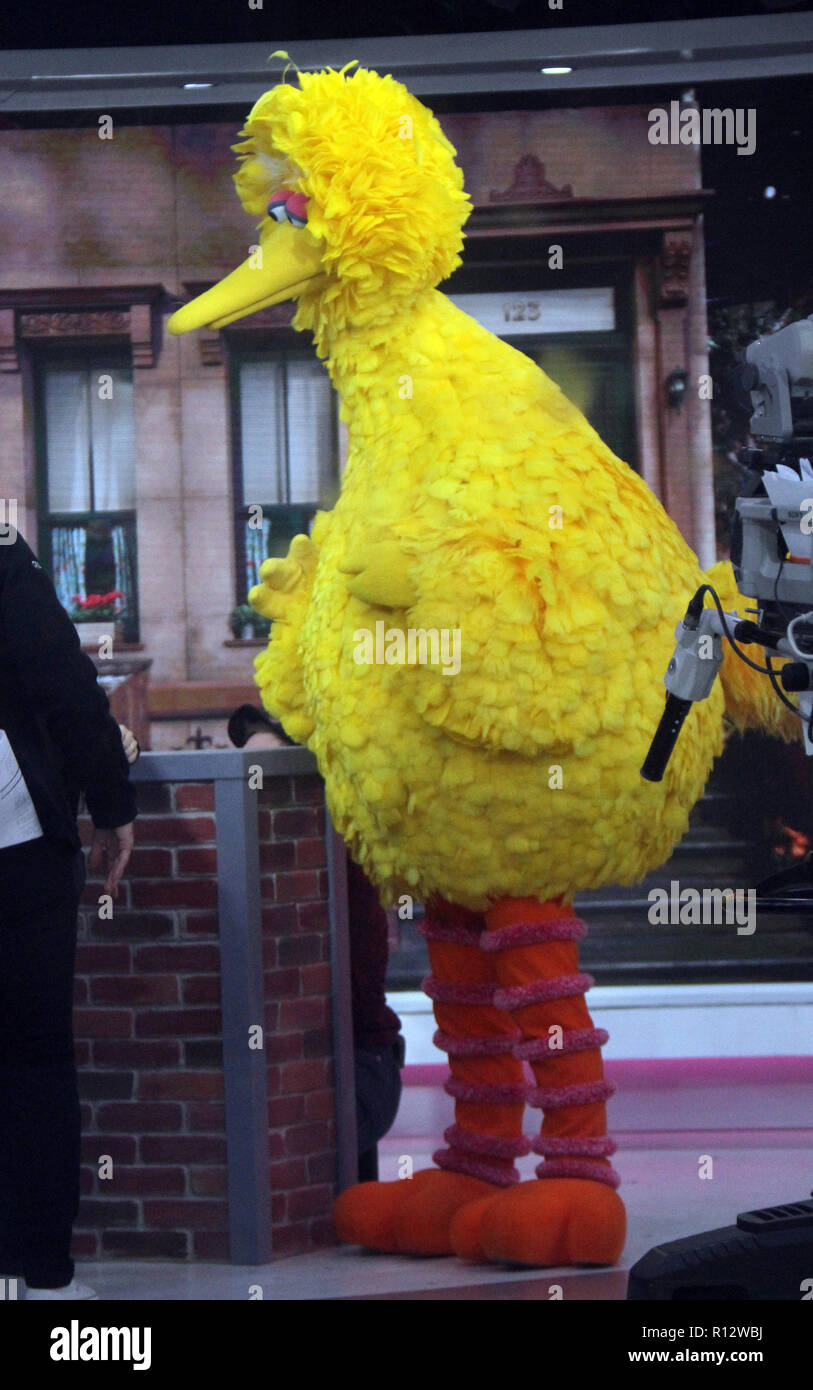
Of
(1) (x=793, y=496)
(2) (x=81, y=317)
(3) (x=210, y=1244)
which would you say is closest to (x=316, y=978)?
(3) (x=210, y=1244)

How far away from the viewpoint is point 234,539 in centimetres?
446

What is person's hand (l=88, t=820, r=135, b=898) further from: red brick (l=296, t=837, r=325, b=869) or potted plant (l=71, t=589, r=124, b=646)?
potted plant (l=71, t=589, r=124, b=646)

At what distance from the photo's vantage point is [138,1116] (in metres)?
2.87

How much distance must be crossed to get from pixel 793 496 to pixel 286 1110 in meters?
1.43

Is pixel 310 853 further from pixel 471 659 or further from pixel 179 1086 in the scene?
pixel 471 659

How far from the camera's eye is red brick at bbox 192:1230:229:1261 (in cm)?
282

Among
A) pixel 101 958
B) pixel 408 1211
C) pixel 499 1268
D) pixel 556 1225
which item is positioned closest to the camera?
pixel 556 1225

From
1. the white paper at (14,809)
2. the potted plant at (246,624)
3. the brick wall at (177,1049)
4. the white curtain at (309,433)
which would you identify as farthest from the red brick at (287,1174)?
the white curtain at (309,433)

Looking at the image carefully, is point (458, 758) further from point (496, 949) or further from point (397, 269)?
point (397, 269)

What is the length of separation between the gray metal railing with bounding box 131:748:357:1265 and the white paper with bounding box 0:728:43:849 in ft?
1.32

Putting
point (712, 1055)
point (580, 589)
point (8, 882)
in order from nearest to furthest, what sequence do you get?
point (8, 882)
point (580, 589)
point (712, 1055)

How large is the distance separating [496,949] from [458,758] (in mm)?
338

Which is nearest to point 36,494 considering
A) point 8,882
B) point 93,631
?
point 93,631

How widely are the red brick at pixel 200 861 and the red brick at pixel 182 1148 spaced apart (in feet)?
1.52
